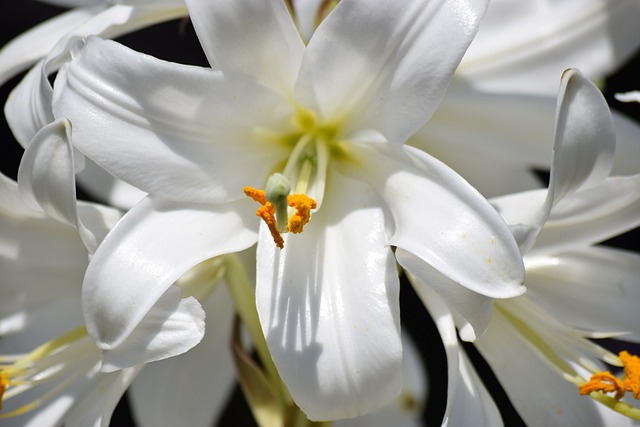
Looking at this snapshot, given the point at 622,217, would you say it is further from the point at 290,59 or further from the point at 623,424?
the point at 290,59

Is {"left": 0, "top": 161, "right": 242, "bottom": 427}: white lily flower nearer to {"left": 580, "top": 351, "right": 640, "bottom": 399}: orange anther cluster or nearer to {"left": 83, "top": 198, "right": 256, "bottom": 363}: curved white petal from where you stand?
{"left": 83, "top": 198, "right": 256, "bottom": 363}: curved white petal

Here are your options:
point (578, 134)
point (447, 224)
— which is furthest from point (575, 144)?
point (447, 224)

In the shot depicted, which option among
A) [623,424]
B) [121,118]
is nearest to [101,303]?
[121,118]

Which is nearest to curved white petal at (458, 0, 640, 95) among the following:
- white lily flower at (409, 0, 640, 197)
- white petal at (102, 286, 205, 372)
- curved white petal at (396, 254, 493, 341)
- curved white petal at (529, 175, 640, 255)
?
white lily flower at (409, 0, 640, 197)

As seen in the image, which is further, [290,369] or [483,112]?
[483,112]

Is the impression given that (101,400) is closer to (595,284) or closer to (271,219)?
(271,219)

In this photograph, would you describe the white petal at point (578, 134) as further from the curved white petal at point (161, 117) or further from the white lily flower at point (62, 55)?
the white lily flower at point (62, 55)

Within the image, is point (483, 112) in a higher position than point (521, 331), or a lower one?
higher
